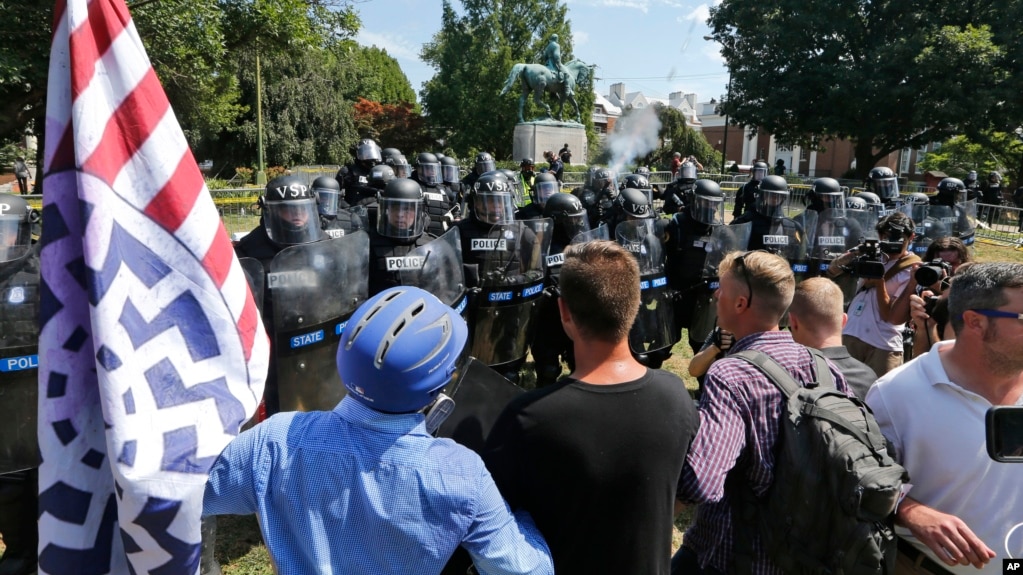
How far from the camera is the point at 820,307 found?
2465 millimetres

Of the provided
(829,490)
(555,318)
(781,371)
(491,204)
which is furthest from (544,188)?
(829,490)

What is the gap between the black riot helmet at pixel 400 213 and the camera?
14.6 ft

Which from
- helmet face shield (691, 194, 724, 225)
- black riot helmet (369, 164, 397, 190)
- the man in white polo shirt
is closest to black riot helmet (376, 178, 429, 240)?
helmet face shield (691, 194, 724, 225)

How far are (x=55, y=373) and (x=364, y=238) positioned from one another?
2251 mm

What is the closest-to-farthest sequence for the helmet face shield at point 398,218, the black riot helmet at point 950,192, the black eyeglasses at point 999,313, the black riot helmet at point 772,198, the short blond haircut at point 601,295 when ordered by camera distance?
the short blond haircut at point 601,295 → the black eyeglasses at point 999,313 → the helmet face shield at point 398,218 → the black riot helmet at point 772,198 → the black riot helmet at point 950,192

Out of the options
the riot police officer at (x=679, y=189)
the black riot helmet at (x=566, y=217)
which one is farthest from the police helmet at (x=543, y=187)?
the riot police officer at (x=679, y=189)

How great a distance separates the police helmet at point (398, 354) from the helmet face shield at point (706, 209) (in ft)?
15.7

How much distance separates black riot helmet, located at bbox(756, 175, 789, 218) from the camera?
6.42 m

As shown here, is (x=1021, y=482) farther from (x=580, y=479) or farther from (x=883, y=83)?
(x=883, y=83)

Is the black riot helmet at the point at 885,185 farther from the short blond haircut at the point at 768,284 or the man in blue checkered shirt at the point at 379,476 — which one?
the man in blue checkered shirt at the point at 379,476

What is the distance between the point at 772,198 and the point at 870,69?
83.2 feet

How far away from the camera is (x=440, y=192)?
363 inches

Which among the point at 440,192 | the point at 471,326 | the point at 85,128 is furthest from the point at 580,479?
the point at 440,192

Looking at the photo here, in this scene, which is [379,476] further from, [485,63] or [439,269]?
[485,63]
